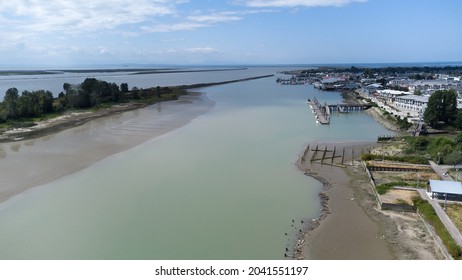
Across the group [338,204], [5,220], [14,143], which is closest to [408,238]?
[338,204]

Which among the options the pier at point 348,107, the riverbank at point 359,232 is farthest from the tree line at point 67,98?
the riverbank at point 359,232

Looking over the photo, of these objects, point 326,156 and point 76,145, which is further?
point 76,145

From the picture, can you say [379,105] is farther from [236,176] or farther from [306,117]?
[236,176]

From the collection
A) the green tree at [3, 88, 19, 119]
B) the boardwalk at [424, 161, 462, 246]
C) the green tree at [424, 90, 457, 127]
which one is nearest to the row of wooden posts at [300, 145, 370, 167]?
the boardwalk at [424, 161, 462, 246]

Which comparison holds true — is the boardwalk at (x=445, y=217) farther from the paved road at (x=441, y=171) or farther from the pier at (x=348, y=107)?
the pier at (x=348, y=107)

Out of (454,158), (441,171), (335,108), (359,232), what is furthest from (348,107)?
(359,232)

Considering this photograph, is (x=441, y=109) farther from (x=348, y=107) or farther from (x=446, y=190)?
(x=446, y=190)

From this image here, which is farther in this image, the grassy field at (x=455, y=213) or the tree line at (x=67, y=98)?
the tree line at (x=67, y=98)
